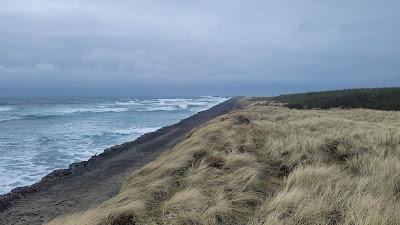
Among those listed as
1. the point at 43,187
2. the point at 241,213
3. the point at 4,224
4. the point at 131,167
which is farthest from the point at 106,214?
the point at 131,167

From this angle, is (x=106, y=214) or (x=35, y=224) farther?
(x=35, y=224)

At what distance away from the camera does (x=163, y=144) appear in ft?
79.9

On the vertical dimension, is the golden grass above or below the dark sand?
above

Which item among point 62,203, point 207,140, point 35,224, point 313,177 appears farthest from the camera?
point 207,140

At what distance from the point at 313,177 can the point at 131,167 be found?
409 inches

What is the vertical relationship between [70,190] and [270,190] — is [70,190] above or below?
below

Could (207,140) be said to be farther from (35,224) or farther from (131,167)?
(35,224)

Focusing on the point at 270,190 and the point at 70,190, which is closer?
the point at 270,190

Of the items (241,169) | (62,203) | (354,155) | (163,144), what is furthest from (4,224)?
(163,144)

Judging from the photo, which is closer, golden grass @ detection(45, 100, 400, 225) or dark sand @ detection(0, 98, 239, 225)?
golden grass @ detection(45, 100, 400, 225)

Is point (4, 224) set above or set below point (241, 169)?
below

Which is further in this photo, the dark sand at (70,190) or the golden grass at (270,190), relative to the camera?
the dark sand at (70,190)

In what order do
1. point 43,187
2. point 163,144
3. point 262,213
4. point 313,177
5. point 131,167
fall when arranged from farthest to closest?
point 163,144, point 131,167, point 43,187, point 313,177, point 262,213

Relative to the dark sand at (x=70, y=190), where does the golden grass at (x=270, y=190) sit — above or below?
above
